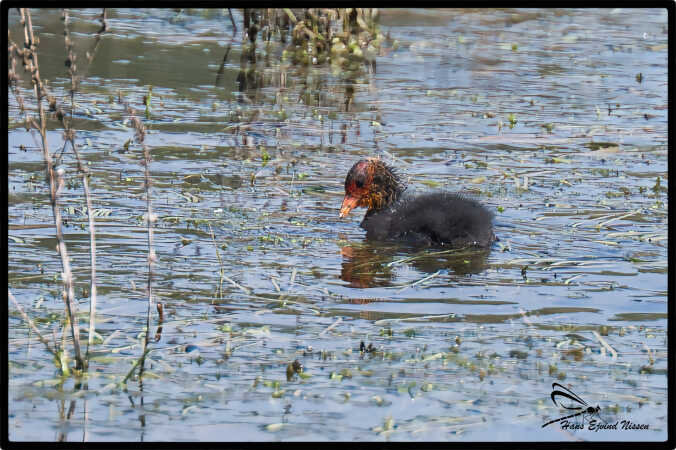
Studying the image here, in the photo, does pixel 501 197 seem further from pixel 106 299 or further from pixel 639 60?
pixel 639 60

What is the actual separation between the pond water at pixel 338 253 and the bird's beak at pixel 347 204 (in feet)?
0.42

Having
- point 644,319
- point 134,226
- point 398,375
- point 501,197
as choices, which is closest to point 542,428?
point 398,375

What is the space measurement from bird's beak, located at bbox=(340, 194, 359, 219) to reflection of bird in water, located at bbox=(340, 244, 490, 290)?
0.61 meters

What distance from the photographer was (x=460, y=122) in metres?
12.6

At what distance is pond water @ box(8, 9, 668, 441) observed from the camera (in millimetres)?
5469

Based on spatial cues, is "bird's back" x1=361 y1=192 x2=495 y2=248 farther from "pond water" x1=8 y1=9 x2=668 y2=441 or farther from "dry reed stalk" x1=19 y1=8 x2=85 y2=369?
"dry reed stalk" x1=19 y1=8 x2=85 y2=369

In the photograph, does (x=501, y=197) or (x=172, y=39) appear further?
(x=172, y=39)

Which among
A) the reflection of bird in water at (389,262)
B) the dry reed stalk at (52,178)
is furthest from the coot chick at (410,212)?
the dry reed stalk at (52,178)

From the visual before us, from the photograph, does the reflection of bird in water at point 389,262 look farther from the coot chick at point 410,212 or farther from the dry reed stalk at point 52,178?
the dry reed stalk at point 52,178

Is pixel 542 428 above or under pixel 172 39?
under

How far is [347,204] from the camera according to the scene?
9.28 m

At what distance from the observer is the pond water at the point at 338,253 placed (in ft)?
17.9

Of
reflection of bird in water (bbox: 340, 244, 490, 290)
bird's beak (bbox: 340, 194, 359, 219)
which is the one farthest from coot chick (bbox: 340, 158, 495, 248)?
reflection of bird in water (bbox: 340, 244, 490, 290)

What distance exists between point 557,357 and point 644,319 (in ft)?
3.29
